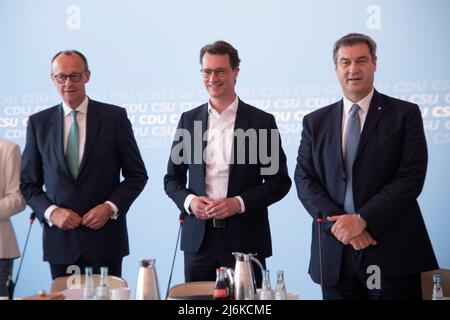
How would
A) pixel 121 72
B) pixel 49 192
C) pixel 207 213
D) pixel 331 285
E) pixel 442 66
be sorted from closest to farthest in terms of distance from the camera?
pixel 331 285 < pixel 207 213 < pixel 49 192 < pixel 442 66 < pixel 121 72

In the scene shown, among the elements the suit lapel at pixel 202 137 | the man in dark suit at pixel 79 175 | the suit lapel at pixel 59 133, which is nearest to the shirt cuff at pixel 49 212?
the man in dark suit at pixel 79 175

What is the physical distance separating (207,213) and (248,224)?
0.30m

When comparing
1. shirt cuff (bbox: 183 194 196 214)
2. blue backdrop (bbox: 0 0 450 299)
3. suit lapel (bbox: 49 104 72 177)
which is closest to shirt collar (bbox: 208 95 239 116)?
shirt cuff (bbox: 183 194 196 214)

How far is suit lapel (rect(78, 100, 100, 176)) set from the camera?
161 inches

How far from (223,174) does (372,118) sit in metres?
0.95

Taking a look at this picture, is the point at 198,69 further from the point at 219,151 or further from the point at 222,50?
the point at 219,151

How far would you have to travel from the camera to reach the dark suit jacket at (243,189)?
12.9ft

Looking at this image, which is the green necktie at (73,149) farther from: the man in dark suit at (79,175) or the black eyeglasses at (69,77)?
the black eyeglasses at (69,77)

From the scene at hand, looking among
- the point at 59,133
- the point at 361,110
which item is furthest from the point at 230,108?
the point at 59,133

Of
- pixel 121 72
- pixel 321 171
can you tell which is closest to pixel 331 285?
pixel 321 171

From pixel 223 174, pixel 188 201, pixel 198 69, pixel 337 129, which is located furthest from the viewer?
pixel 198 69

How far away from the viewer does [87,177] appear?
161 inches

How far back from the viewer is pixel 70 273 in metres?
4.06
